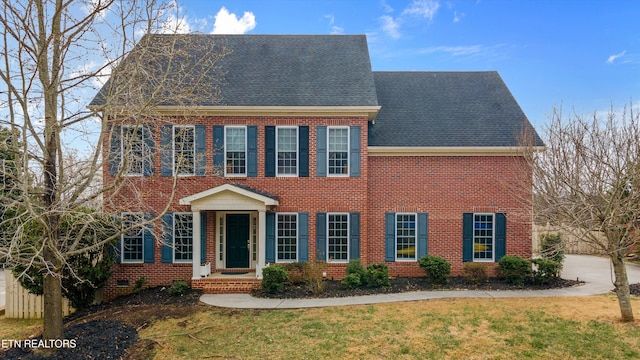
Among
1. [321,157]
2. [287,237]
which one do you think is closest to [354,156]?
[321,157]

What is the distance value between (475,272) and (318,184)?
623 centimetres

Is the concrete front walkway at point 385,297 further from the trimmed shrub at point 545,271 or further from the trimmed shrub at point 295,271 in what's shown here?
the trimmed shrub at point 295,271

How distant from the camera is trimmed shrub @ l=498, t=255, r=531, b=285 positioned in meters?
11.8

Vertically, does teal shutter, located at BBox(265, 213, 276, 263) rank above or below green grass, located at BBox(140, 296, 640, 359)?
above

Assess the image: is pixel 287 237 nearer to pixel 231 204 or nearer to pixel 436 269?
pixel 231 204

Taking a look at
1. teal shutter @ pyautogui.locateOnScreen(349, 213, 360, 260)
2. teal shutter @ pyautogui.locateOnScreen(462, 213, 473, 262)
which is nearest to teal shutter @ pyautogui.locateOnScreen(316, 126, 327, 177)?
teal shutter @ pyautogui.locateOnScreen(349, 213, 360, 260)

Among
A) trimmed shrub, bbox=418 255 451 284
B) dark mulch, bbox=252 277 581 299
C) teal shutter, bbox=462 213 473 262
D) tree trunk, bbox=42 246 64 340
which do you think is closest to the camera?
tree trunk, bbox=42 246 64 340

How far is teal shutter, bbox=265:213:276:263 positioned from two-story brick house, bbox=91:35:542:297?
0.04m

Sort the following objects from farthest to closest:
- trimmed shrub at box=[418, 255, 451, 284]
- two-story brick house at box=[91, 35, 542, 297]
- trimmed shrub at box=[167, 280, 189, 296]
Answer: two-story brick house at box=[91, 35, 542, 297] < trimmed shrub at box=[418, 255, 451, 284] < trimmed shrub at box=[167, 280, 189, 296]

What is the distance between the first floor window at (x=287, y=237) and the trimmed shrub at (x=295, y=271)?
524 mm

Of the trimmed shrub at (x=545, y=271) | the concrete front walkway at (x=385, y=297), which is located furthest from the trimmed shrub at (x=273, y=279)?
the trimmed shrub at (x=545, y=271)

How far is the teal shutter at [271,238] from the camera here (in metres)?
12.5

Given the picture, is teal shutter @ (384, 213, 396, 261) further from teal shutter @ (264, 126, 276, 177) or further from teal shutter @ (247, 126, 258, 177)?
teal shutter @ (247, 126, 258, 177)

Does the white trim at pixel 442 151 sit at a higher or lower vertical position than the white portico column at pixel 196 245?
higher
